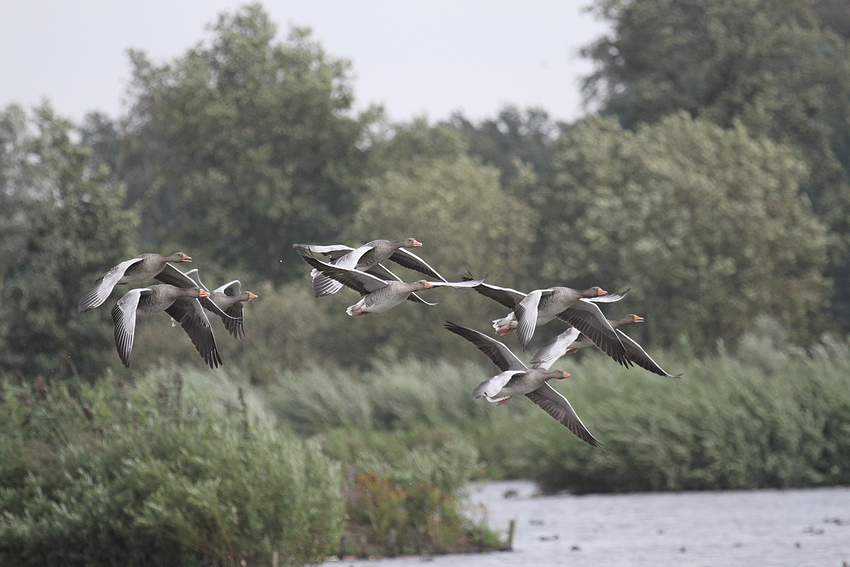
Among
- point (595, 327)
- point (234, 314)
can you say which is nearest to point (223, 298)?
point (234, 314)

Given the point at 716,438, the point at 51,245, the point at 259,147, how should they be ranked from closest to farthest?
1. the point at 716,438
2. the point at 51,245
3. the point at 259,147

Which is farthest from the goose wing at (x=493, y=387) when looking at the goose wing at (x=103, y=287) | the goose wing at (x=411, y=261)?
the goose wing at (x=103, y=287)

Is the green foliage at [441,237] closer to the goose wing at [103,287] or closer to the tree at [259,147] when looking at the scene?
the tree at [259,147]

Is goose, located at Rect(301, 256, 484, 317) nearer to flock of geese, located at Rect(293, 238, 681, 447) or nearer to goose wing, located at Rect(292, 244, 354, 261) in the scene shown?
flock of geese, located at Rect(293, 238, 681, 447)

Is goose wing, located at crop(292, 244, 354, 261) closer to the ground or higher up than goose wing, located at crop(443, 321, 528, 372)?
higher up

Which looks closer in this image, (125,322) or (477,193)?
(125,322)

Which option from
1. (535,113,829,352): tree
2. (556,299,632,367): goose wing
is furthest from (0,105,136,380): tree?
(556,299,632,367): goose wing

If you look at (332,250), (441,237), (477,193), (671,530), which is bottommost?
(671,530)

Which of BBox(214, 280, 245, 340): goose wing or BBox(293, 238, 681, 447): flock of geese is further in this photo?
BBox(214, 280, 245, 340): goose wing

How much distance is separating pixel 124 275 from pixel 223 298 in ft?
1.56

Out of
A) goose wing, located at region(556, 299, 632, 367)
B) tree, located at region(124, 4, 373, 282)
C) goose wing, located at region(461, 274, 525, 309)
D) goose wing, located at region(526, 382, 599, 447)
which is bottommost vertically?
goose wing, located at region(526, 382, 599, 447)

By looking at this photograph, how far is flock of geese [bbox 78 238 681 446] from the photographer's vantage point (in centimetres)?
404

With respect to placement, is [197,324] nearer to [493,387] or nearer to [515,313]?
[493,387]

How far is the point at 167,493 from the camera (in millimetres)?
10594
